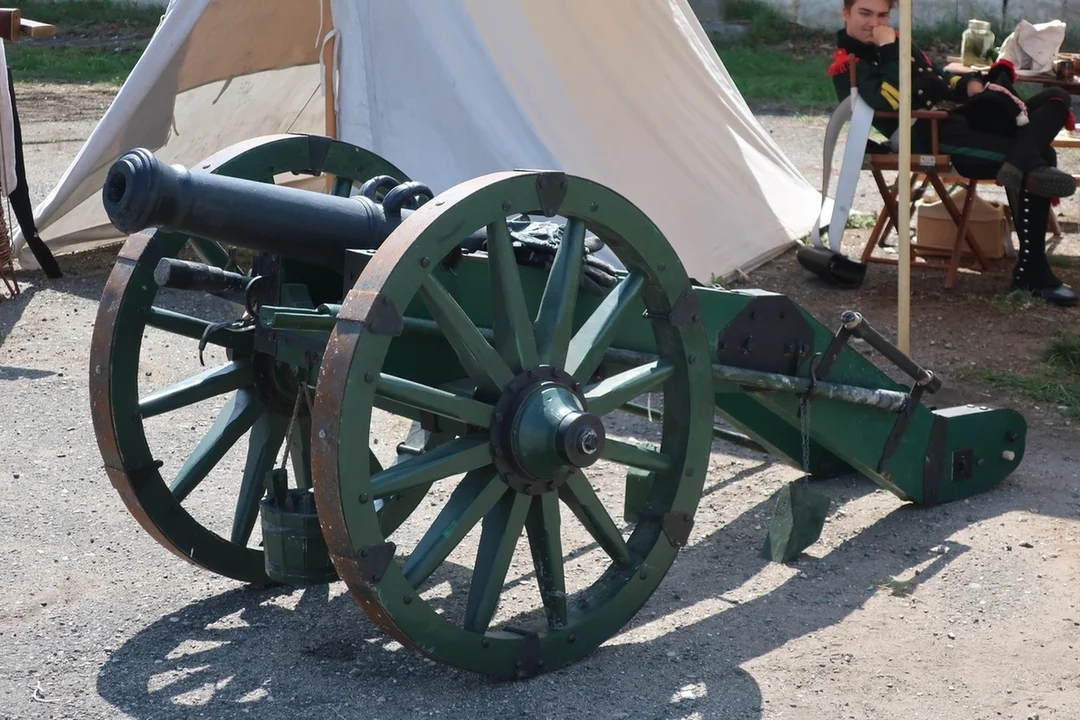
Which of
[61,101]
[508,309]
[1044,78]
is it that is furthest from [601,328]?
[61,101]

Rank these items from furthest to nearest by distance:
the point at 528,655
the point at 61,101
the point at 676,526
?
the point at 61,101 < the point at 676,526 < the point at 528,655

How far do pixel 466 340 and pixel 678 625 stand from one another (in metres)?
1.07

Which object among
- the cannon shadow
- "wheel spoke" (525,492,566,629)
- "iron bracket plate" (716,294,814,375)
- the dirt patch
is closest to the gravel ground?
the cannon shadow

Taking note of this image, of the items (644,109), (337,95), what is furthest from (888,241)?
(337,95)

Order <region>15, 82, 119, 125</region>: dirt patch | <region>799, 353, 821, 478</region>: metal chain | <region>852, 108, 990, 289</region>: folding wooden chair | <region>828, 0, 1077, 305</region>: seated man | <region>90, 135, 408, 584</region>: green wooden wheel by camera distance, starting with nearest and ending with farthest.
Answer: <region>90, 135, 408, 584</region>: green wooden wheel < <region>799, 353, 821, 478</region>: metal chain < <region>828, 0, 1077, 305</region>: seated man < <region>852, 108, 990, 289</region>: folding wooden chair < <region>15, 82, 119, 125</region>: dirt patch

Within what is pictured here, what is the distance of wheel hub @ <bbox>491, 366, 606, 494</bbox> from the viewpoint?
2908mm

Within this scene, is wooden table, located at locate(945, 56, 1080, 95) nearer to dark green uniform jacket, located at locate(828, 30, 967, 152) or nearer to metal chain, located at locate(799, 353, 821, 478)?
dark green uniform jacket, located at locate(828, 30, 967, 152)

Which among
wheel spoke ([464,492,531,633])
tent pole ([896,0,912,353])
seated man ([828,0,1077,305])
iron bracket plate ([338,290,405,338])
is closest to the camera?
iron bracket plate ([338,290,405,338])

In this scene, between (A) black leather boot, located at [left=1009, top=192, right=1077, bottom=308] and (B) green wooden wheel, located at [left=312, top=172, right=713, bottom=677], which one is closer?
(B) green wooden wheel, located at [left=312, top=172, right=713, bottom=677]

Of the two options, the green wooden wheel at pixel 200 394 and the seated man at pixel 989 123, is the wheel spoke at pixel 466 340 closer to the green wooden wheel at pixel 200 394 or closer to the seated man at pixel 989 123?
the green wooden wheel at pixel 200 394

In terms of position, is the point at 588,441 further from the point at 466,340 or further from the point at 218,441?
the point at 218,441

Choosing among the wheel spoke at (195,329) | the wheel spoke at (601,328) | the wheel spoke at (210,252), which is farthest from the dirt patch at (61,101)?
the wheel spoke at (601,328)

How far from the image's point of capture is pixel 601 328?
10.4ft

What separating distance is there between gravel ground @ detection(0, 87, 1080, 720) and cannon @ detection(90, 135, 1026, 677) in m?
0.16
